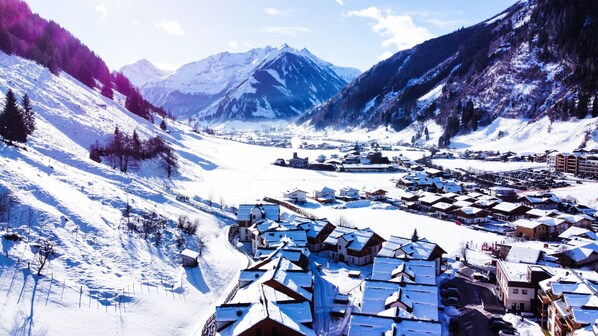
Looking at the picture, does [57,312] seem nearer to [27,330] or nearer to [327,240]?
[27,330]

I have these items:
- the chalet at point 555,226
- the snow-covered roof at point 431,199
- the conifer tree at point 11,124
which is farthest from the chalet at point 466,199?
the conifer tree at point 11,124

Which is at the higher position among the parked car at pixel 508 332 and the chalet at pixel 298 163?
the chalet at pixel 298 163

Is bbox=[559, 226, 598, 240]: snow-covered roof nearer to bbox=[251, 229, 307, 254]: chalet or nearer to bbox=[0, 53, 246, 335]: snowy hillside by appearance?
bbox=[251, 229, 307, 254]: chalet

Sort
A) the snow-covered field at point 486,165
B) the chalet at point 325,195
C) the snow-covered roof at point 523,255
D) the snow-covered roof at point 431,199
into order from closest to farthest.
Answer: the snow-covered roof at point 523,255, the snow-covered roof at point 431,199, the chalet at point 325,195, the snow-covered field at point 486,165

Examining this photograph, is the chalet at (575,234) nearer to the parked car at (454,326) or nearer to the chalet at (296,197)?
the parked car at (454,326)

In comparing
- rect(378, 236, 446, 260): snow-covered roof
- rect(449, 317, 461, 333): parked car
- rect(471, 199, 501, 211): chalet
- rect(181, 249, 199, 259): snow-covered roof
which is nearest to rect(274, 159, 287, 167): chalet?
rect(471, 199, 501, 211): chalet

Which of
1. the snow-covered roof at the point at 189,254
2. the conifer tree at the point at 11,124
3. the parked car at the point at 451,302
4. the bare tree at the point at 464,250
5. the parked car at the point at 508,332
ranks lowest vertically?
the parked car at the point at 508,332

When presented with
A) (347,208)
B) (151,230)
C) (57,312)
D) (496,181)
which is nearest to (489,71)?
(496,181)
